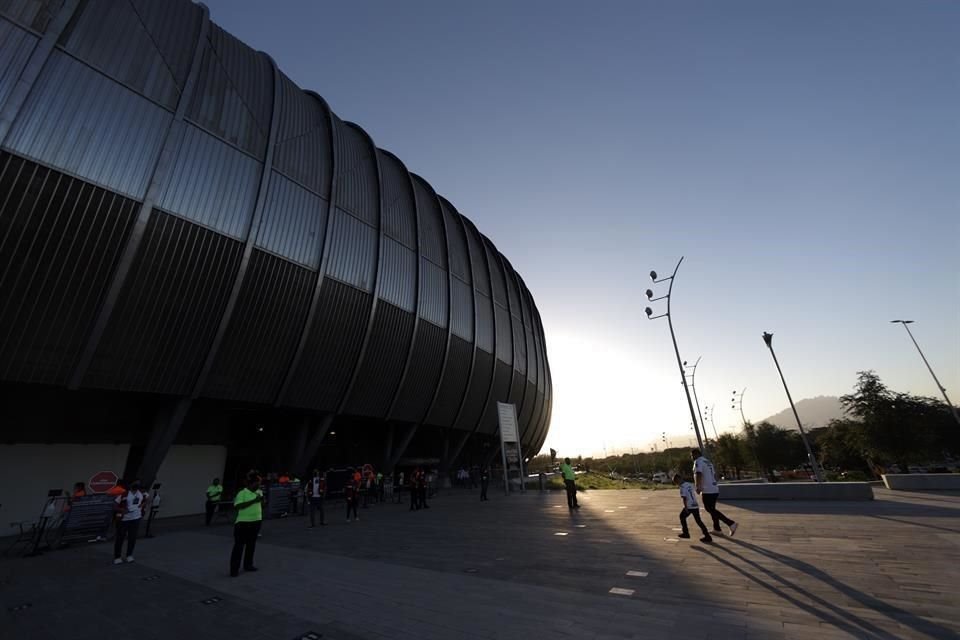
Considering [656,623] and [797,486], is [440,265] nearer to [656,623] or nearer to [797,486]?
[797,486]

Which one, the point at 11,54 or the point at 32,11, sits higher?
the point at 32,11

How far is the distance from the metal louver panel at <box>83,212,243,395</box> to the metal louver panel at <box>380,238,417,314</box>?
8.72 metres

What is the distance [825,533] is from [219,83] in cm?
2634

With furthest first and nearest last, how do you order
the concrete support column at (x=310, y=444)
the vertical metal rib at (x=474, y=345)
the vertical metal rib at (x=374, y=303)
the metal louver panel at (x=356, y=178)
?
the vertical metal rib at (x=474, y=345)
the metal louver panel at (x=356, y=178)
the vertical metal rib at (x=374, y=303)
the concrete support column at (x=310, y=444)

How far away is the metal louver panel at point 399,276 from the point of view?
24473 mm

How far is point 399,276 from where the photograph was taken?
2564 cm

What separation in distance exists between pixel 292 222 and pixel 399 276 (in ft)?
25.3

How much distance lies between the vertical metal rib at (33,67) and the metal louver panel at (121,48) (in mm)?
264

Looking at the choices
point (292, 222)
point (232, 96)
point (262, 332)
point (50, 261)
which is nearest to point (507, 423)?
point (262, 332)

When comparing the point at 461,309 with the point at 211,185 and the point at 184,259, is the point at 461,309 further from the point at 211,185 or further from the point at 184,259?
the point at 184,259

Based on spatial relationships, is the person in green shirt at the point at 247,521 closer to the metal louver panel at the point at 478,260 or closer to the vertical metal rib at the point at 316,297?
the vertical metal rib at the point at 316,297

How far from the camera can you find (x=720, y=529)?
31.8 ft

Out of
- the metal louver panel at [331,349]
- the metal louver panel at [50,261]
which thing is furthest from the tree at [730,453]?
the metal louver panel at [50,261]

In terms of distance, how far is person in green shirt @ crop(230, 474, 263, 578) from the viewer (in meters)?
7.35
